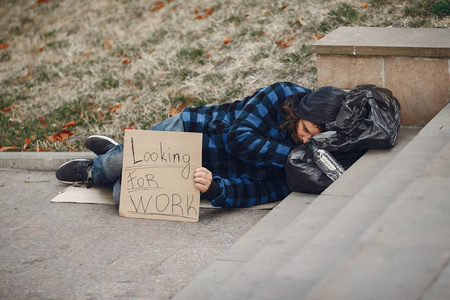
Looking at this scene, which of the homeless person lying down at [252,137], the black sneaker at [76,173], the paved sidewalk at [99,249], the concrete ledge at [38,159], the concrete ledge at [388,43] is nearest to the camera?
the paved sidewalk at [99,249]

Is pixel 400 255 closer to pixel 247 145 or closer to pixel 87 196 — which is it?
pixel 247 145

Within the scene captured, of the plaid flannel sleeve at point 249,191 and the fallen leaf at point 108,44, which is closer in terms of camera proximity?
the plaid flannel sleeve at point 249,191

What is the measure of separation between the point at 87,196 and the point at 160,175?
0.73 meters

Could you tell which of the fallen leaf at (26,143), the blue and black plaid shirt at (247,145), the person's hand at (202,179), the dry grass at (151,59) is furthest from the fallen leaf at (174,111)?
the person's hand at (202,179)

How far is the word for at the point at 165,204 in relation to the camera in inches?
131

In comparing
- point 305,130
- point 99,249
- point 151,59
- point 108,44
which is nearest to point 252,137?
point 305,130

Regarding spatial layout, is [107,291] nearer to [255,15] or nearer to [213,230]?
[213,230]

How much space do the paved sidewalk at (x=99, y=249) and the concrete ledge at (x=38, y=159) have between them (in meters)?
0.58

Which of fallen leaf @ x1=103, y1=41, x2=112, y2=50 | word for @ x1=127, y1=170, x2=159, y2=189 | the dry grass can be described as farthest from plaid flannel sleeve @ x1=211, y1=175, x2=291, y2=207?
fallen leaf @ x1=103, y1=41, x2=112, y2=50

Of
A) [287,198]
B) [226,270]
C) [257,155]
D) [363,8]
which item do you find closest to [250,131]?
[257,155]

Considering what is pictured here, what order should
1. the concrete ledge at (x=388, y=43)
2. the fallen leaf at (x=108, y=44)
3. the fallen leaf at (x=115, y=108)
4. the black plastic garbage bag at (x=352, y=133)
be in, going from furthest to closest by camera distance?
the fallen leaf at (x=108, y=44), the fallen leaf at (x=115, y=108), the concrete ledge at (x=388, y=43), the black plastic garbage bag at (x=352, y=133)

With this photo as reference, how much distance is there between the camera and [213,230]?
321 centimetres

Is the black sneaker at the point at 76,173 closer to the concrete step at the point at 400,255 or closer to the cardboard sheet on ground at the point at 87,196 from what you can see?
the cardboard sheet on ground at the point at 87,196

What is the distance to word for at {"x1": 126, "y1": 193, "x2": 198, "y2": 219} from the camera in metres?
3.34
